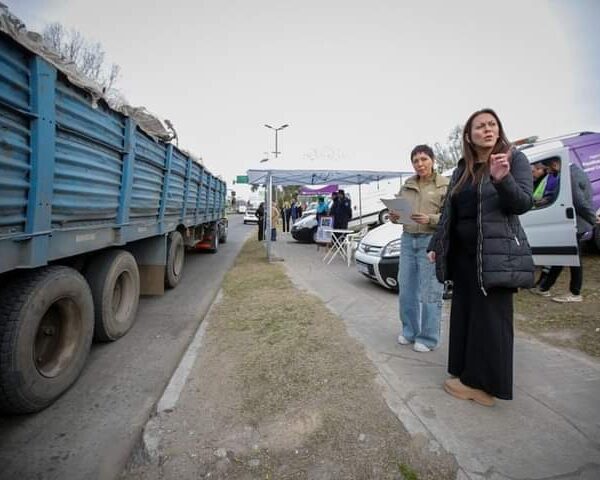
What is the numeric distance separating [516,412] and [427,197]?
1.76 meters

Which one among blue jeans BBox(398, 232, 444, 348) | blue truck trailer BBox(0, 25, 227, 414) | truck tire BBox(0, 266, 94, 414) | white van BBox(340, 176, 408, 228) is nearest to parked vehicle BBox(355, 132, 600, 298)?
blue jeans BBox(398, 232, 444, 348)

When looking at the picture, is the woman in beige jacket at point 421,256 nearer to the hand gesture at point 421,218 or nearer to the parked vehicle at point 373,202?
the hand gesture at point 421,218

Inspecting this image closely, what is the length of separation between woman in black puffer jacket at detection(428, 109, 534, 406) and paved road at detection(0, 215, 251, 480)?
2.22 meters

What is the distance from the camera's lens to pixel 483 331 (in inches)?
86.7

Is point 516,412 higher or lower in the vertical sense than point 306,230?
lower

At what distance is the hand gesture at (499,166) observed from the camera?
6.07 ft

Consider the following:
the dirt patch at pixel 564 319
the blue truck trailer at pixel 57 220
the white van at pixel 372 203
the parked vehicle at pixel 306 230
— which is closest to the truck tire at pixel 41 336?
the blue truck trailer at pixel 57 220

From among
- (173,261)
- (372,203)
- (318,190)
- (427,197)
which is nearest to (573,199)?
(427,197)

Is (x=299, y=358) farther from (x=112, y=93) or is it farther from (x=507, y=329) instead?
(x=112, y=93)

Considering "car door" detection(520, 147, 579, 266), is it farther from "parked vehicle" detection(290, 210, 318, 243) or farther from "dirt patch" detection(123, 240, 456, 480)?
"parked vehicle" detection(290, 210, 318, 243)

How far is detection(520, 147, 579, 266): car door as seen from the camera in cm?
455

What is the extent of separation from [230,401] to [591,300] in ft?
16.4

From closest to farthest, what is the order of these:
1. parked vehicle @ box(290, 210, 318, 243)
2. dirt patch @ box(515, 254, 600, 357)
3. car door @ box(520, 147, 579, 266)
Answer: dirt patch @ box(515, 254, 600, 357) → car door @ box(520, 147, 579, 266) → parked vehicle @ box(290, 210, 318, 243)

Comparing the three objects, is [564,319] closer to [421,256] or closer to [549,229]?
[549,229]
